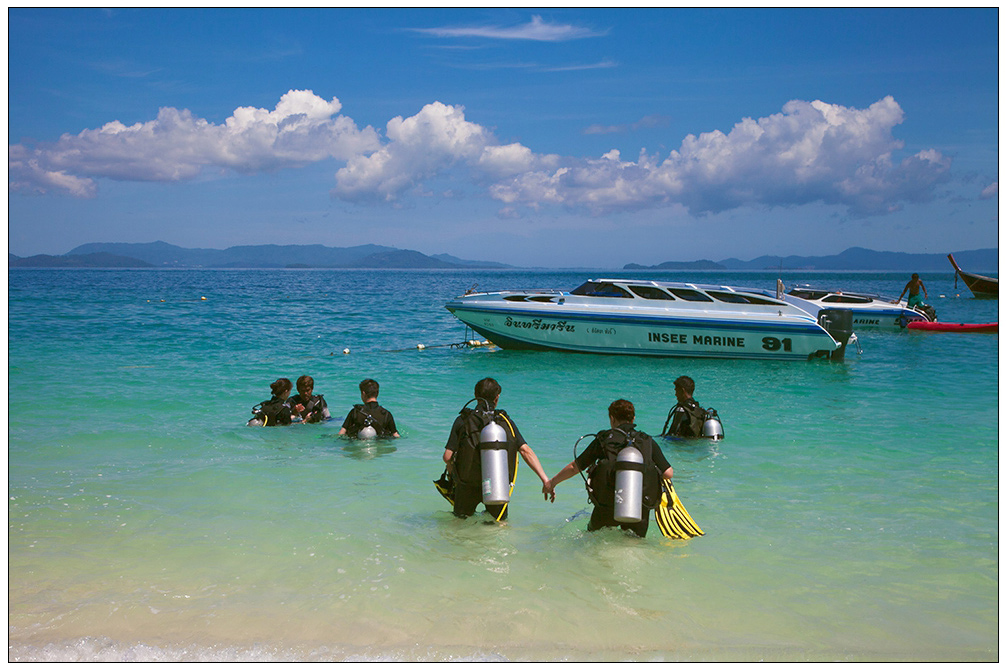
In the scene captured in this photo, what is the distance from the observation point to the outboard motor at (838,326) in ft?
60.2

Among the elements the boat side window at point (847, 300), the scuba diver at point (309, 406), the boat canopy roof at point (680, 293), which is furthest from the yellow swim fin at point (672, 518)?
the boat side window at point (847, 300)

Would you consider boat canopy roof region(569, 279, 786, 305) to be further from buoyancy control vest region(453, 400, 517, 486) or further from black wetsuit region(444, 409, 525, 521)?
buoyancy control vest region(453, 400, 517, 486)

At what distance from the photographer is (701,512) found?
6887mm

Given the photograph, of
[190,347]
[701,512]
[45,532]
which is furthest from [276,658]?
[190,347]

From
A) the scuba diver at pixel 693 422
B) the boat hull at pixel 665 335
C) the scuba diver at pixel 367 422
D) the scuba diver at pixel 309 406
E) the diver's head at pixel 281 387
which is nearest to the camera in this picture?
the scuba diver at pixel 367 422

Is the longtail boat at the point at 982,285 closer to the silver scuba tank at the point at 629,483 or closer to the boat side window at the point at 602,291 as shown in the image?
the boat side window at the point at 602,291

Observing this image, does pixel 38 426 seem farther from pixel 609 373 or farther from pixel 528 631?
pixel 609 373

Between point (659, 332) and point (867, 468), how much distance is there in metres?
9.77

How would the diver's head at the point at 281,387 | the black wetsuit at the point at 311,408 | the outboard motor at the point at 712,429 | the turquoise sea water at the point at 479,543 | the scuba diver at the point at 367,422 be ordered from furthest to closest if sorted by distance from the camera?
1. the black wetsuit at the point at 311,408
2. the diver's head at the point at 281,387
3. the outboard motor at the point at 712,429
4. the scuba diver at the point at 367,422
5. the turquoise sea water at the point at 479,543

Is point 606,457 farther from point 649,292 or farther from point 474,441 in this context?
point 649,292

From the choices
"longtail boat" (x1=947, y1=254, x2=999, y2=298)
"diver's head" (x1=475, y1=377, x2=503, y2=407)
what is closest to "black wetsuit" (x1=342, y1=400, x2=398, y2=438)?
"diver's head" (x1=475, y1=377, x2=503, y2=407)

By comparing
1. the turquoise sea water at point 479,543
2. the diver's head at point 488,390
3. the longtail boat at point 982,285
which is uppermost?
the longtail boat at point 982,285

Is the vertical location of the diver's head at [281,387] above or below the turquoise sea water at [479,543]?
above

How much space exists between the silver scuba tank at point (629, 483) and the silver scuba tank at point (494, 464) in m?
0.85
